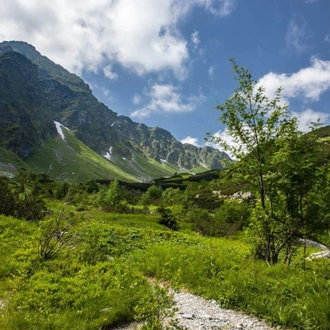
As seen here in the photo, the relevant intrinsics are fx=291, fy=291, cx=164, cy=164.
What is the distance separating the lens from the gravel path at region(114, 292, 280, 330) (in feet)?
A: 23.4

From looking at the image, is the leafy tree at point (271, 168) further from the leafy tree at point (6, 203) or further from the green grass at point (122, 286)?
the leafy tree at point (6, 203)

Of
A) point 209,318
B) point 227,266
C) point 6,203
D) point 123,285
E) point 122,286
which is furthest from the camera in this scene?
point 6,203

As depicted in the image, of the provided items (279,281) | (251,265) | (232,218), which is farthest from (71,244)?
(232,218)

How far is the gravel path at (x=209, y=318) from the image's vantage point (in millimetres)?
7129

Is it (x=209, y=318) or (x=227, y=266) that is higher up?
(x=227, y=266)

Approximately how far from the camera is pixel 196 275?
1101 cm

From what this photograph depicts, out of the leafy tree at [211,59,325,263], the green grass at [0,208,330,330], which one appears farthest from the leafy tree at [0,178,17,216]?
the leafy tree at [211,59,325,263]

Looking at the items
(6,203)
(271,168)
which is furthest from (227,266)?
(6,203)

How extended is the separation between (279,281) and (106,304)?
565 cm

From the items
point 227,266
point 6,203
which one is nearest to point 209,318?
point 227,266

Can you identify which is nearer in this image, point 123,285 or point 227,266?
point 123,285

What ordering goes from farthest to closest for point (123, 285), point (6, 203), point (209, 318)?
point (6, 203), point (123, 285), point (209, 318)

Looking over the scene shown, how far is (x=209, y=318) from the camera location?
25.2 feet

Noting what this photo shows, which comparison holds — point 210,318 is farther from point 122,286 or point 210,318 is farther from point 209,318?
point 122,286
